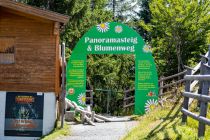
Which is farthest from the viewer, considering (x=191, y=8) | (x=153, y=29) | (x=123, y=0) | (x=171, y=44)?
(x=123, y=0)

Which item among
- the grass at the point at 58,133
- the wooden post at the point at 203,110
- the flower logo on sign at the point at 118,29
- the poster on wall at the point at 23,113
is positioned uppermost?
the flower logo on sign at the point at 118,29

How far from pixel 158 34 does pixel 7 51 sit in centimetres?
1639

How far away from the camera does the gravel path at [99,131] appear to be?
1250 cm

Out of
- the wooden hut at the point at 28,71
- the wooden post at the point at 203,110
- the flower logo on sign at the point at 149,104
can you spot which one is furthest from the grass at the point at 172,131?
the flower logo on sign at the point at 149,104

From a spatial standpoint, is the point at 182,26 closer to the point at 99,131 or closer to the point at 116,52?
the point at 116,52

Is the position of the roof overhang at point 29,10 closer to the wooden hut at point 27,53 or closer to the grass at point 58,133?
the wooden hut at point 27,53

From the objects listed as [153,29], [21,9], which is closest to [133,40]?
[21,9]

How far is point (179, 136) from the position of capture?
7.63 meters

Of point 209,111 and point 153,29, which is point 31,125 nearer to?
point 209,111

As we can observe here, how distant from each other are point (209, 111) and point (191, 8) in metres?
17.0

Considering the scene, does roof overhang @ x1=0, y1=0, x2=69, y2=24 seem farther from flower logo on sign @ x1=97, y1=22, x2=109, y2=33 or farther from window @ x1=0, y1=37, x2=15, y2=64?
flower logo on sign @ x1=97, y1=22, x2=109, y2=33

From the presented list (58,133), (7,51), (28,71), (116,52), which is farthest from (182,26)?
(58,133)

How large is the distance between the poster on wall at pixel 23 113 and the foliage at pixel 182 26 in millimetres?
13158

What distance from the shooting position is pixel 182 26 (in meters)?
26.2
